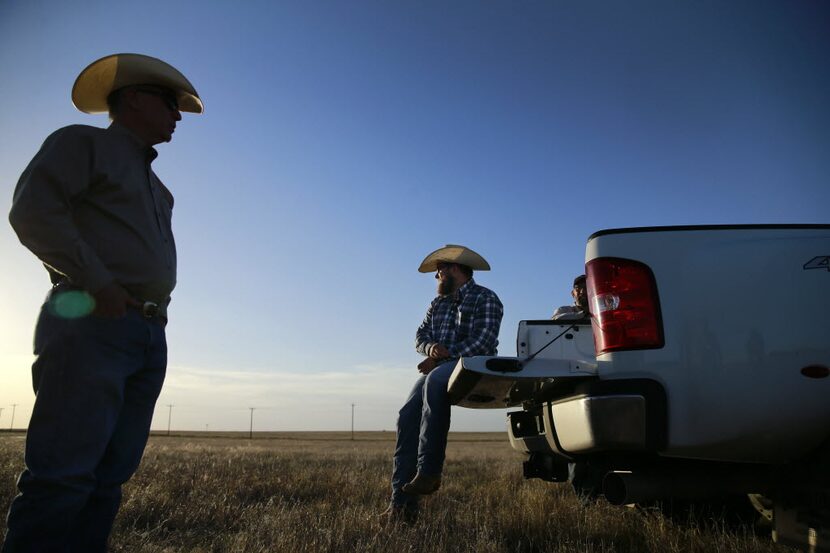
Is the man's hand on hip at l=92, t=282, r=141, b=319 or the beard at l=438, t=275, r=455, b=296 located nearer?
the man's hand on hip at l=92, t=282, r=141, b=319

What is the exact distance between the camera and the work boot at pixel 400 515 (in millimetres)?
4508

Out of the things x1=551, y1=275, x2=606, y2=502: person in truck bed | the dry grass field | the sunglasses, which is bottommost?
the dry grass field

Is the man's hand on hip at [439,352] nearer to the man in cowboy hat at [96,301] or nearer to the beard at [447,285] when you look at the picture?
the beard at [447,285]

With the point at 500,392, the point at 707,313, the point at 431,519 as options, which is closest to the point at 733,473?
the point at 707,313

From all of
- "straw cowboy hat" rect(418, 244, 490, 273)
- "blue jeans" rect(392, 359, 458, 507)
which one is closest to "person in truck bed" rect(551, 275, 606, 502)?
"straw cowboy hat" rect(418, 244, 490, 273)

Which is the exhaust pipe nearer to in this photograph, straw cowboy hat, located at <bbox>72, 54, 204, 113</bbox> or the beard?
the beard

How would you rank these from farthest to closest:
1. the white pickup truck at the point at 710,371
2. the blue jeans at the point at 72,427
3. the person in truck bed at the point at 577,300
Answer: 1. the person in truck bed at the point at 577,300
2. the white pickup truck at the point at 710,371
3. the blue jeans at the point at 72,427

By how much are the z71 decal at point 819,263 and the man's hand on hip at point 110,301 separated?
3034 millimetres

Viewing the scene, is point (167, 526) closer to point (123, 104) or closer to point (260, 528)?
point (260, 528)

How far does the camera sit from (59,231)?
7.86 ft

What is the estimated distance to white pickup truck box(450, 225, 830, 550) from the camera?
9.10 feet

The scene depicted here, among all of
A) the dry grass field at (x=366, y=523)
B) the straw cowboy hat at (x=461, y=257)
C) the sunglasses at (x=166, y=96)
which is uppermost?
the sunglasses at (x=166, y=96)

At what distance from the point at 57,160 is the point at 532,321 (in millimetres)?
3134

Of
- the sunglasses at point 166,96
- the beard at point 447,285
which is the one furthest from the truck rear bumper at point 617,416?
the sunglasses at point 166,96
